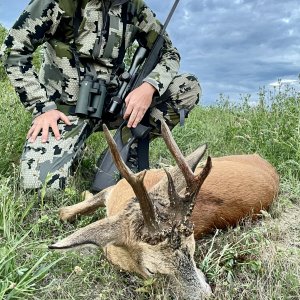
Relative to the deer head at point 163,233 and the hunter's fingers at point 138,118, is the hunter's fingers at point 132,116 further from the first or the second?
the deer head at point 163,233

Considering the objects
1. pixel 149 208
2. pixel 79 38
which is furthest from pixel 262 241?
pixel 79 38

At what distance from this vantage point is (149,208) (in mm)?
3330

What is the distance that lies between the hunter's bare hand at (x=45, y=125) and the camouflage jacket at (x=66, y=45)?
8 centimetres

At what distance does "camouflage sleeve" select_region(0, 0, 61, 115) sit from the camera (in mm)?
5375

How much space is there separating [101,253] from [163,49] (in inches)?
112

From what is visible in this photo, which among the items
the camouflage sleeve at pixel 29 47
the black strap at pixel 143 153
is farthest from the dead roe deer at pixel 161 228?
the camouflage sleeve at pixel 29 47

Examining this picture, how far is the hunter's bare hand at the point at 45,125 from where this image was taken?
5.38 meters

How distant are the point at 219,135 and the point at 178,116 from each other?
1.42 m

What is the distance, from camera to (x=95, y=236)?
344 cm

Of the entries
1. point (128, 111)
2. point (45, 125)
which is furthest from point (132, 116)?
point (45, 125)

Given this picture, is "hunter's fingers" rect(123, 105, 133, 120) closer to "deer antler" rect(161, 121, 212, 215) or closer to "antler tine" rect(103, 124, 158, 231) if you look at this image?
"deer antler" rect(161, 121, 212, 215)

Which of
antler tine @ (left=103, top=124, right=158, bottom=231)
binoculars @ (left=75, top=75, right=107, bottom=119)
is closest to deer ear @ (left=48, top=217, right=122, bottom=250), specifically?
antler tine @ (left=103, top=124, right=158, bottom=231)

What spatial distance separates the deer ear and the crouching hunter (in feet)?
5.54

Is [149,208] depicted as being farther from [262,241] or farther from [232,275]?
[262,241]
